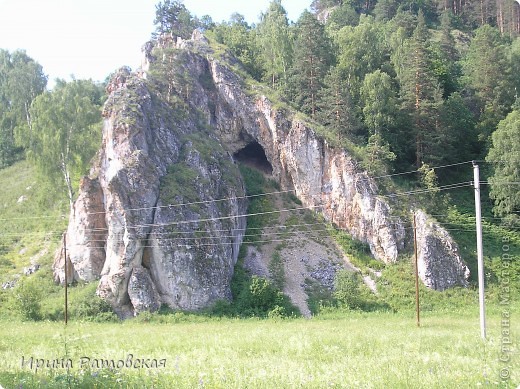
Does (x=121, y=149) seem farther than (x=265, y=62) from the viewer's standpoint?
No

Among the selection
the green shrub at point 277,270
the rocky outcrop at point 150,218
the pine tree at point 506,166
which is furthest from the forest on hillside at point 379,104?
the green shrub at point 277,270

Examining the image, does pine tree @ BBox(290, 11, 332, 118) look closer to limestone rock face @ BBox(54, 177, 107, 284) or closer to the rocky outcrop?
the rocky outcrop

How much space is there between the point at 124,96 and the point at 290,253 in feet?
59.7

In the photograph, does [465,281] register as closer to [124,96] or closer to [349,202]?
[349,202]

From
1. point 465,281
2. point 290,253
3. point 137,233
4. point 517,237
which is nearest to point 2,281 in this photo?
point 137,233

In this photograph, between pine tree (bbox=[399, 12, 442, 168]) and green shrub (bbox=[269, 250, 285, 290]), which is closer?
green shrub (bbox=[269, 250, 285, 290])

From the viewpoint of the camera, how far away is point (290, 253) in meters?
36.4

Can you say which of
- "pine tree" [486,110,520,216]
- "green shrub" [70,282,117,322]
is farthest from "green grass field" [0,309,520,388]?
"pine tree" [486,110,520,216]

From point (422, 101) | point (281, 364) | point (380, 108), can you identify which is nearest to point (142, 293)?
point (281, 364)

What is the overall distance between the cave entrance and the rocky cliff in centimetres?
67

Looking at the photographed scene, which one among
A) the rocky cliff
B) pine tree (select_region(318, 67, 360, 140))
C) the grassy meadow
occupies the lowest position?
the grassy meadow

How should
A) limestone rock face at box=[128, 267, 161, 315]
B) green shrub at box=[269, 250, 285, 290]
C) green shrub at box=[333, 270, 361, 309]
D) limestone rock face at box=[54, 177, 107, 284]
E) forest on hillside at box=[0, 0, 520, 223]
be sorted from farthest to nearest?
forest on hillside at box=[0, 0, 520, 223]
green shrub at box=[269, 250, 285, 290]
limestone rock face at box=[54, 177, 107, 284]
green shrub at box=[333, 270, 361, 309]
limestone rock face at box=[128, 267, 161, 315]

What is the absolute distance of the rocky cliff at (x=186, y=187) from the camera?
31.1m

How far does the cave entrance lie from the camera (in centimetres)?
4766
